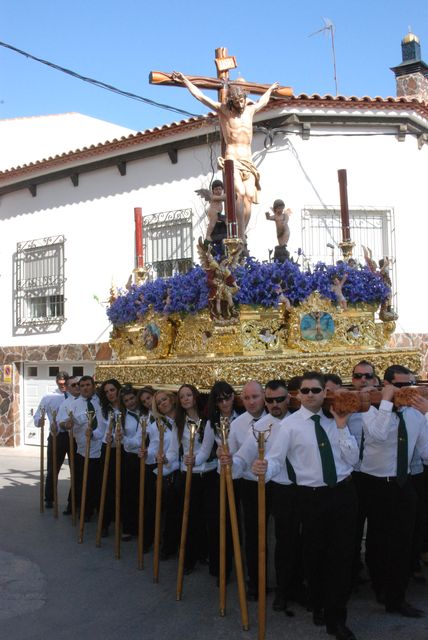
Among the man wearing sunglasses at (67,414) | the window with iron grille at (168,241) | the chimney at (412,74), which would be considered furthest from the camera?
the chimney at (412,74)

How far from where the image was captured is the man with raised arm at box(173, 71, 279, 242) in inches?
253

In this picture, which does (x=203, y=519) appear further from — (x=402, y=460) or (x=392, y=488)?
(x=402, y=460)

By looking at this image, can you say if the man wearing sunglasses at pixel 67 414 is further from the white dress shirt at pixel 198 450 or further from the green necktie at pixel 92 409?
the white dress shirt at pixel 198 450

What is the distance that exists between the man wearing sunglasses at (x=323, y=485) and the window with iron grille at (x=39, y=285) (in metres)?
10.4

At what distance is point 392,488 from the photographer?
4.18 meters

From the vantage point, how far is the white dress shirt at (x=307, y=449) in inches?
155

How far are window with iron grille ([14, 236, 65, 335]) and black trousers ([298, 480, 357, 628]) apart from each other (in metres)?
10.6

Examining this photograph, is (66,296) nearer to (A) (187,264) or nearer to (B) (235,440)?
(A) (187,264)

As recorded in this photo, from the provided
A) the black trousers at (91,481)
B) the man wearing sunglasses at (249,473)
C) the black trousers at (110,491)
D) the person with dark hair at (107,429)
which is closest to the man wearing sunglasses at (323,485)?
the man wearing sunglasses at (249,473)

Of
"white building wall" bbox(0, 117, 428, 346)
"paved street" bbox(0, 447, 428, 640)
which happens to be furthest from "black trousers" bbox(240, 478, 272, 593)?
"white building wall" bbox(0, 117, 428, 346)

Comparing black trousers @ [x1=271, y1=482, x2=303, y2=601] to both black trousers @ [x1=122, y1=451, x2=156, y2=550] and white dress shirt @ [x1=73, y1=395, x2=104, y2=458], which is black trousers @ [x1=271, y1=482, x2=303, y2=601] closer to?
black trousers @ [x1=122, y1=451, x2=156, y2=550]

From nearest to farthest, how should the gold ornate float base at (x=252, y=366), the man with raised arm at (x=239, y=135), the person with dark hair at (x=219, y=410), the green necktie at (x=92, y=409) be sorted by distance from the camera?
the person with dark hair at (x=219, y=410) < the gold ornate float base at (x=252, y=366) < the man with raised arm at (x=239, y=135) < the green necktie at (x=92, y=409)

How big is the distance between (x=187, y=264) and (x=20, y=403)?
17.8ft

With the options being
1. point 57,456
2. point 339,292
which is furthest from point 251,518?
point 57,456
